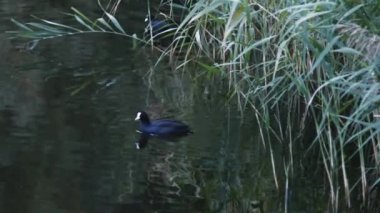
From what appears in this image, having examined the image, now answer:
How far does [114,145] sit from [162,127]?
45 centimetres

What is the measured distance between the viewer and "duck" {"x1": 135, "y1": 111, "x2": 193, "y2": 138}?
5918mm

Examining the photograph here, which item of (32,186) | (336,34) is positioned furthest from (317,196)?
(32,186)

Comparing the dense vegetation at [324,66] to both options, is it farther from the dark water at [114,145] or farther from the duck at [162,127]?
the duck at [162,127]

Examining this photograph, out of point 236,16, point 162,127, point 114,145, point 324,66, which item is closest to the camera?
point 324,66

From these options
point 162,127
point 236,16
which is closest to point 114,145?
point 162,127

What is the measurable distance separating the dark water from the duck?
6 cm

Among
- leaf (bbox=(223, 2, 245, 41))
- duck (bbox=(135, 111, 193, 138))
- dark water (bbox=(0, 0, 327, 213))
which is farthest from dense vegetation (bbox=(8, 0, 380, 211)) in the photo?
duck (bbox=(135, 111, 193, 138))

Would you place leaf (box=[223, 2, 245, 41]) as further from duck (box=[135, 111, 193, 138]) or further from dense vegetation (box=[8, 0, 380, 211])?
duck (box=[135, 111, 193, 138])

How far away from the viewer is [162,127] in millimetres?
6031

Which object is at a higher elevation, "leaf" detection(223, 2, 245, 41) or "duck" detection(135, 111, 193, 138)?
"leaf" detection(223, 2, 245, 41)

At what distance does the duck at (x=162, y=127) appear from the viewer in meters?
5.92

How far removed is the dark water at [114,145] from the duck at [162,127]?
0.20 feet

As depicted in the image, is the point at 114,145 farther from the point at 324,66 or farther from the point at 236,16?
the point at 324,66

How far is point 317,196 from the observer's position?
16.5 ft
